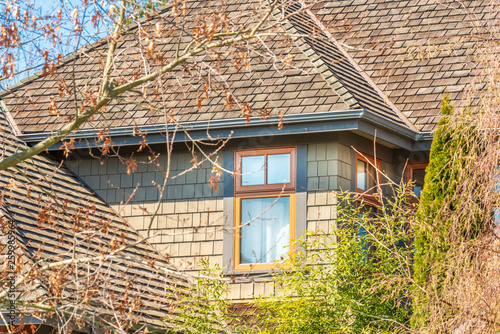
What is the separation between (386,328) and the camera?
920cm

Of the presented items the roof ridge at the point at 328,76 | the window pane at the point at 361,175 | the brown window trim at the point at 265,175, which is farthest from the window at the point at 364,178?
the brown window trim at the point at 265,175

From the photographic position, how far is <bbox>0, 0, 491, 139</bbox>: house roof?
11289mm

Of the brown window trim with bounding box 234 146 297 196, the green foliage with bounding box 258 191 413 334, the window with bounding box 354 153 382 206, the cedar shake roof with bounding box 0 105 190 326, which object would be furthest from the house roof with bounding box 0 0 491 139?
the green foliage with bounding box 258 191 413 334

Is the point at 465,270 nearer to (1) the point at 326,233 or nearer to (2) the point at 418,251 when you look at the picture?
(2) the point at 418,251

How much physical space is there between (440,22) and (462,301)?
862cm

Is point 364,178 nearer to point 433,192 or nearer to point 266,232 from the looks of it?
point 266,232

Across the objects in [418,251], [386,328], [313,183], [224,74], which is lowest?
[386,328]

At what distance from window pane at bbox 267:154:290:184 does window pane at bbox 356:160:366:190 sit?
994 mm

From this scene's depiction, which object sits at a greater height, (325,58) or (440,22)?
(440,22)

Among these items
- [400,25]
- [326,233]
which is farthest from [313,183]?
[400,25]

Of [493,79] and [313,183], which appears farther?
[313,183]

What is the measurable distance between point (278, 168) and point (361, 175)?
118 cm

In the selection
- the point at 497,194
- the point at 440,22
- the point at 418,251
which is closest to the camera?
the point at 497,194

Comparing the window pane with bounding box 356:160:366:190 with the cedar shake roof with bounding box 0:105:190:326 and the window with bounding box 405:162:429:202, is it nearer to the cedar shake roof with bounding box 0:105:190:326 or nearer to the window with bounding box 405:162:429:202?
the window with bounding box 405:162:429:202
